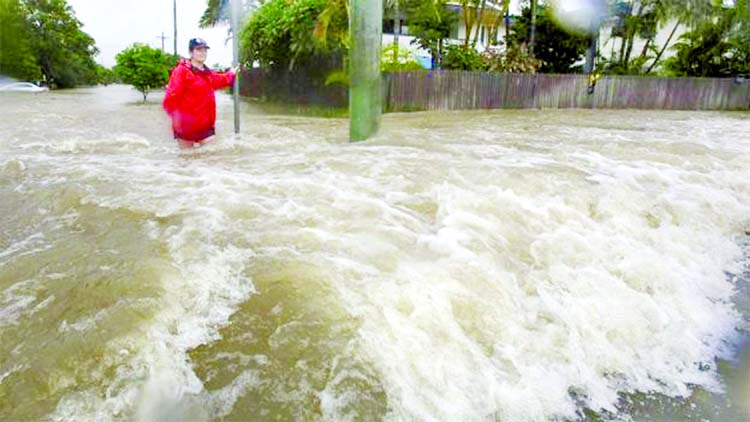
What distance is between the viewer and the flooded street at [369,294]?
207cm

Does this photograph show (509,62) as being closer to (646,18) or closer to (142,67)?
(646,18)

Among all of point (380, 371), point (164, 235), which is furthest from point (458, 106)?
point (380, 371)

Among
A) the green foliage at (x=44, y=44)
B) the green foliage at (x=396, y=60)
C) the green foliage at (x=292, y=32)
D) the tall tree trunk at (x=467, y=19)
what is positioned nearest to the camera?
the green foliage at (x=44, y=44)

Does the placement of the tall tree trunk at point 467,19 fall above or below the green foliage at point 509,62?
above

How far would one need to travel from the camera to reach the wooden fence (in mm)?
13312

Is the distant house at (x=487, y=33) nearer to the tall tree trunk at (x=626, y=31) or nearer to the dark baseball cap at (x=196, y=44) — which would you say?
the tall tree trunk at (x=626, y=31)

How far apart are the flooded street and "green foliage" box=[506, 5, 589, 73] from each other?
1563cm

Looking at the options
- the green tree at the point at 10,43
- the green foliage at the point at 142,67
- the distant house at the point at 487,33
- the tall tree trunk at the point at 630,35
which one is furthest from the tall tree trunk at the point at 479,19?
the green tree at the point at 10,43

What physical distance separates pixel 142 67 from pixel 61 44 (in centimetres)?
1122

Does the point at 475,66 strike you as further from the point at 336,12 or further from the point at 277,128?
the point at 277,128

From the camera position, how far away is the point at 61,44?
26016 millimetres

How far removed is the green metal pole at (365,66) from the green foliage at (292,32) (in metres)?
5.77

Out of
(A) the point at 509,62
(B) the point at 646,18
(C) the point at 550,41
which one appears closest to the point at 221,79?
(A) the point at 509,62

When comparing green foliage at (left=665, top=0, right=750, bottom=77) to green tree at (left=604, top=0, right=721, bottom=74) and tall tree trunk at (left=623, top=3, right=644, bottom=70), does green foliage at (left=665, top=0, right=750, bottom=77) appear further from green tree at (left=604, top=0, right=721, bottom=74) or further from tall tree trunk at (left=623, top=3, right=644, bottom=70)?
tall tree trunk at (left=623, top=3, right=644, bottom=70)
